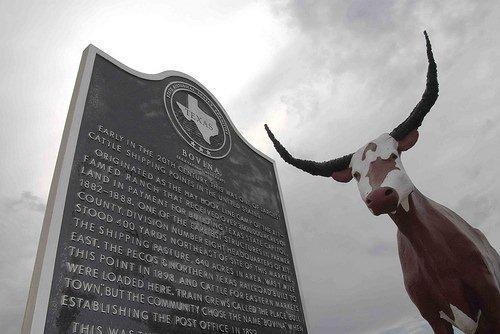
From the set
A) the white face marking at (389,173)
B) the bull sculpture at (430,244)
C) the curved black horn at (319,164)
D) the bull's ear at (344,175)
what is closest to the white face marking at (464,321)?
the bull sculpture at (430,244)

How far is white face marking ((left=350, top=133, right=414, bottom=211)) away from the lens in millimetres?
3733

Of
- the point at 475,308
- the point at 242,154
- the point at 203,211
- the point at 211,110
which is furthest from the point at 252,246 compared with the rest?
the point at 475,308

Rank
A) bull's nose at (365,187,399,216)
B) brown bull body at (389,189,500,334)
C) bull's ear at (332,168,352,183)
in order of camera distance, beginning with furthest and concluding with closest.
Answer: bull's ear at (332,168,352,183), brown bull body at (389,189,500,334), bull's nose at (365,187,399,216)

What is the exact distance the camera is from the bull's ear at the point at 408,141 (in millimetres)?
4350

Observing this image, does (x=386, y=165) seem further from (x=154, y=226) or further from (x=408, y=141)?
(x=154, y=226)

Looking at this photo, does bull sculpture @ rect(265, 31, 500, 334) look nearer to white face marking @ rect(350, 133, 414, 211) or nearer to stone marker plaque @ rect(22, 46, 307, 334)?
white face marking @ rect(350, 133, 414, 211)

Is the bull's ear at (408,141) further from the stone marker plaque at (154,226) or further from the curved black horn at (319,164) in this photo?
the stone marker plaque at (154,226)

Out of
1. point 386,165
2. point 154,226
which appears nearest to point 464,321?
point 386,165

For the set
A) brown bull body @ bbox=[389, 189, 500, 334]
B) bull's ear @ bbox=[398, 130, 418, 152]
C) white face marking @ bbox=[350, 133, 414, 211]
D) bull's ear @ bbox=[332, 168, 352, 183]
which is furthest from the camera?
bull's ear @ bbox=[332, 168, 352, 183]

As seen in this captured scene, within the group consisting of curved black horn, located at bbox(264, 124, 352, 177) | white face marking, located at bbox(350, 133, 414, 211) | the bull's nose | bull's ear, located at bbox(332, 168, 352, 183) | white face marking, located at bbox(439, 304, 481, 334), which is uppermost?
curved black horn, located at bbox(264, 124, 352, 177)

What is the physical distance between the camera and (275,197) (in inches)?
334

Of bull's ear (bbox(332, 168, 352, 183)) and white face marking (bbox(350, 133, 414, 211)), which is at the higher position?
bull's ear (bbox(332, 168, 352, 183))

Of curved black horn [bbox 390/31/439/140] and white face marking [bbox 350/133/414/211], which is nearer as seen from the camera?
white face marking [bbox 350/133/414/211]

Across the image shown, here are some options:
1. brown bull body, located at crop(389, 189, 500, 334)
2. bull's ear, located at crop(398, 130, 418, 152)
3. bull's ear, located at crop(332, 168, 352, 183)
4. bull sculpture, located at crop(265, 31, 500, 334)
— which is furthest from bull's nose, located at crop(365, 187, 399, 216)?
bull's ear, located at crop(332, 168, 352, 183)
